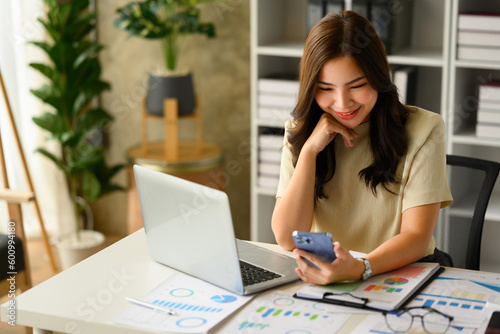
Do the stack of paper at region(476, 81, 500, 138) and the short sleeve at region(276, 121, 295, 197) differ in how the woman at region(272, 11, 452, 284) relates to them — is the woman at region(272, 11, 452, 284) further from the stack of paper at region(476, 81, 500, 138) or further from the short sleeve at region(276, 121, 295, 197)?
the stack of paper at region(476, 81, 500, 138)

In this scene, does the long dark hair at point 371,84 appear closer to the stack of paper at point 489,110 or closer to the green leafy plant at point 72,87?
the stack of paper at point 489,110

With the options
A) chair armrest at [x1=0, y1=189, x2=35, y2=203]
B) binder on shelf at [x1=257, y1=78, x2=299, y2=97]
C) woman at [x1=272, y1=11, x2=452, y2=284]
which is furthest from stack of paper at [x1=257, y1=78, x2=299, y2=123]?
woman at [x1=272, y1=11, x2=452, y2=284]

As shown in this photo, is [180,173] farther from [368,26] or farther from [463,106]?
[368,26]

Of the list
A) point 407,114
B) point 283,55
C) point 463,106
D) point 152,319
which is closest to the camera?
point 152,319

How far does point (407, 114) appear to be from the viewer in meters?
1.87

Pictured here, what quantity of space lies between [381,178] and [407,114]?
0.61 feet

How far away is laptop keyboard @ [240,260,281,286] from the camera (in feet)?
5.20

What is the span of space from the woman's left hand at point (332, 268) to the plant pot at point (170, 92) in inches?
75.3

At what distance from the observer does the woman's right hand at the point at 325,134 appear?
1812 millimetres

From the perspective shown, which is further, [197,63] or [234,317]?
[197,63]

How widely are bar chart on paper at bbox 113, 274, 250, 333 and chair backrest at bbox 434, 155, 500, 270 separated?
2.58ft

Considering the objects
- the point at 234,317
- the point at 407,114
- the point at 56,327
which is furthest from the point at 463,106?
the point at 56,327

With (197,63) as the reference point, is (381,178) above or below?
below

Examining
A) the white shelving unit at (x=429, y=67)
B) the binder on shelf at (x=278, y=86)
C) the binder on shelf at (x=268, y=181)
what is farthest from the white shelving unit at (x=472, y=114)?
the binder on shelf at (x=268, y=181)
